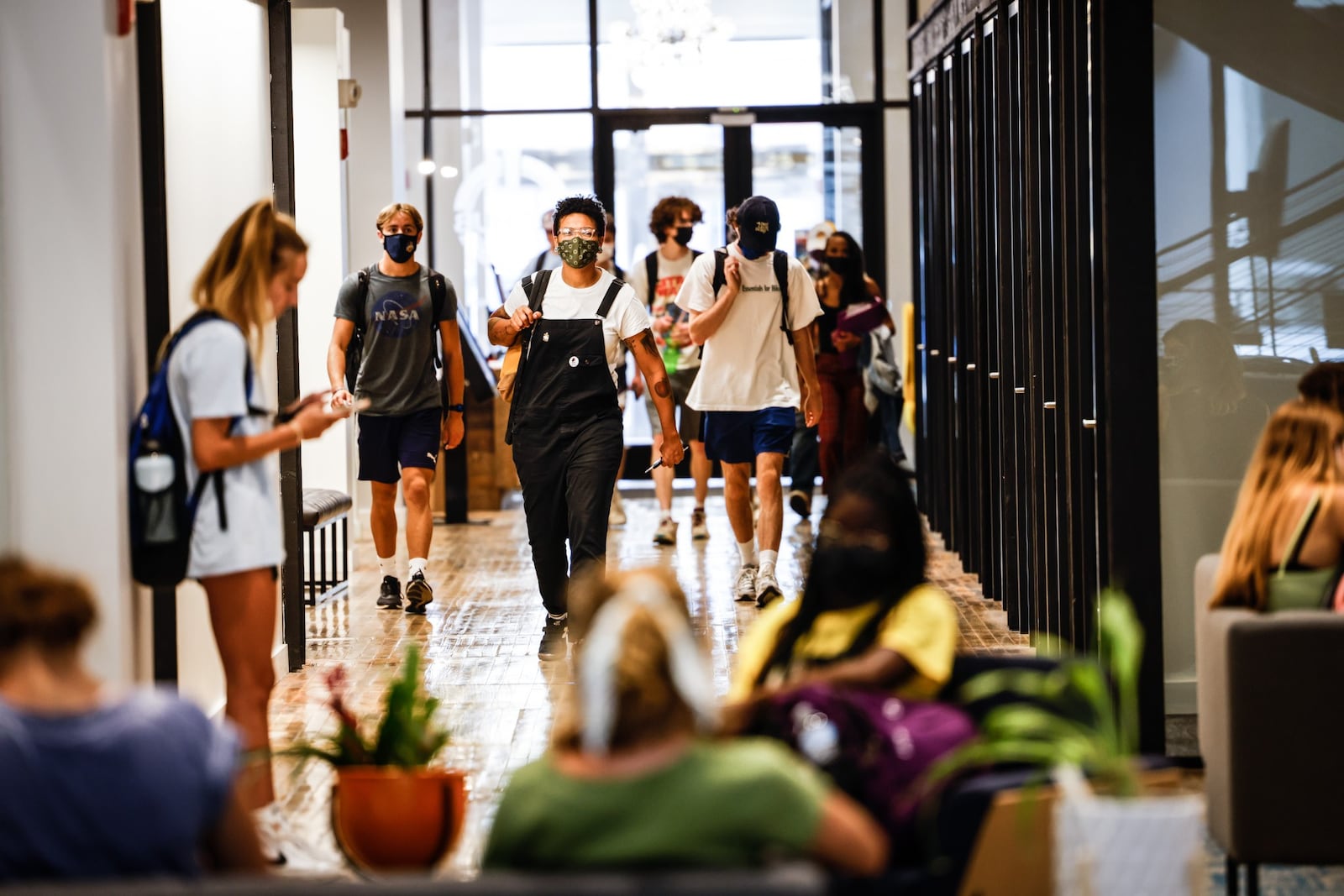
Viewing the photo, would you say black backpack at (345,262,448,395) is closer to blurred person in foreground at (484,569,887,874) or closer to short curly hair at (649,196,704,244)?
short curly hair at (649,196,704,244)

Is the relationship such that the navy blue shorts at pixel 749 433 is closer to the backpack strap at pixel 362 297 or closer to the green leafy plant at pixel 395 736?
the backpack strap at pixel 362 297

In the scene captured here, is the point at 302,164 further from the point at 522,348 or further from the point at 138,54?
the point at 138,54

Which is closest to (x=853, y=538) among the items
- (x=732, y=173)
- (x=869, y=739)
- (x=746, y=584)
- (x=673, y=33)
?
(x=869, y=739)

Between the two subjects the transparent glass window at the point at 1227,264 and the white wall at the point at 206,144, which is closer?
the transparent glass window at the point at 1227,264

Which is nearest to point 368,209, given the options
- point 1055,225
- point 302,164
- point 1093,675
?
point 302,164

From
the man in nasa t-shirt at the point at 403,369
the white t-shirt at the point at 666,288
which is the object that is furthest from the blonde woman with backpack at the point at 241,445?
the white t-shirt at the point at 666,288

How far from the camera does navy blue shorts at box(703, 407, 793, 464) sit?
23.9ft

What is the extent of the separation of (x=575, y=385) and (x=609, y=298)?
35 cm

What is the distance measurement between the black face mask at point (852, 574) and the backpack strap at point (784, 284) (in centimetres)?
419

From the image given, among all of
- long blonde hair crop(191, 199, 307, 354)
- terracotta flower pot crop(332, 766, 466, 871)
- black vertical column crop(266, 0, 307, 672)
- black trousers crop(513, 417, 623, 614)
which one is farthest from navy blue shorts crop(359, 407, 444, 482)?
terracotta flower pot crop(332, 766, 466, 871)

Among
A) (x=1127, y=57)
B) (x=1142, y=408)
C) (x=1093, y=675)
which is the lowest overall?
(x=1093, y=675)

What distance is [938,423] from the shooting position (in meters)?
9.45

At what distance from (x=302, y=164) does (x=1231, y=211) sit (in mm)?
5680

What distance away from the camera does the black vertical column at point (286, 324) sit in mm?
6070
